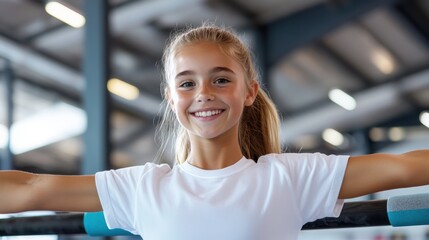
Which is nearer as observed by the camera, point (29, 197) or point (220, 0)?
point (29, 197)

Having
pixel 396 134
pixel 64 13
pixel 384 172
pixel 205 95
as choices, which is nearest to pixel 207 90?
pixel 205 95

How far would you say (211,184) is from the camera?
1158mm

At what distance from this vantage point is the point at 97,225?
4.48 ft

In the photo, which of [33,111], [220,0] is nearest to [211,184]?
[220,0]

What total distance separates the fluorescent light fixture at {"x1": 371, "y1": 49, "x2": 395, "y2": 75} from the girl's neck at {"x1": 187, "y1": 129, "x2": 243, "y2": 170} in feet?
25.6

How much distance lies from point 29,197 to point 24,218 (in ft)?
1.48

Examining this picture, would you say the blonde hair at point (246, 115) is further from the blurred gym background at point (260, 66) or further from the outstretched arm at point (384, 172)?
the blurred gym background at point (260, 66)

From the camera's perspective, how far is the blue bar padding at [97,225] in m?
1.35

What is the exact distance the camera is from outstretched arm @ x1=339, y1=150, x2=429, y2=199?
1031 mm

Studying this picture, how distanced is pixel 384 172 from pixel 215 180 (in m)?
0.26

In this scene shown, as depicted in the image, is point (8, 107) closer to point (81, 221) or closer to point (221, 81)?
point (81, 221)

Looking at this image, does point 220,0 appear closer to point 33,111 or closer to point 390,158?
point 33,111

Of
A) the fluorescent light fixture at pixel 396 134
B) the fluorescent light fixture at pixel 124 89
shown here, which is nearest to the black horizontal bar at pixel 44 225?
the fluorescent light fixture at pixel 124 89

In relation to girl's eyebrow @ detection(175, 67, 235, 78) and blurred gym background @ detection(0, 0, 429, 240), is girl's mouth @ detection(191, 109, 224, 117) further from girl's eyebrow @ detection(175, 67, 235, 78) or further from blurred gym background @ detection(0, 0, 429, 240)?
blurred gym background @ detection(0, 0, 429, 240)
